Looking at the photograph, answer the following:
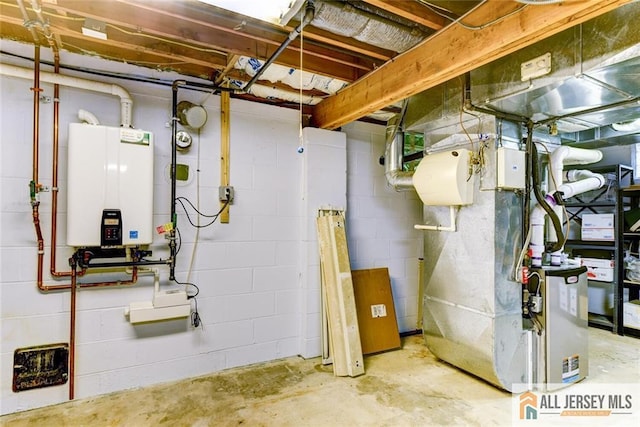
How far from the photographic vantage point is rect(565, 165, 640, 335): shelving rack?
12.5 ft

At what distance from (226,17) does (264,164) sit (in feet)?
4.25

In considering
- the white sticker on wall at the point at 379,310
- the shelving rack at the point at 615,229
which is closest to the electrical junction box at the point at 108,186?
the white sticker on wall at the point at 379,310

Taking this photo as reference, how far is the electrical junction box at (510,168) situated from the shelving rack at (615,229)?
170cm

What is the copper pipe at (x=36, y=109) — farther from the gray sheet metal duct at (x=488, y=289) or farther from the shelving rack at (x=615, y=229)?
the shelving rack at (x=615, y=229)

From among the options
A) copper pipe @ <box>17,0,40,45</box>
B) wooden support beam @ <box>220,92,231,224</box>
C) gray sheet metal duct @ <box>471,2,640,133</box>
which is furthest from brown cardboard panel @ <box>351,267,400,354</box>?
copper pipe @ <box>17,0,40,45</box>

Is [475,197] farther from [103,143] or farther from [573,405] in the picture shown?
[103,143]

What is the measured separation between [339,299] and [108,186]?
1942 mm

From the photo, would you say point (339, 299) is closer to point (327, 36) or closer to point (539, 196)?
point (539, 196)

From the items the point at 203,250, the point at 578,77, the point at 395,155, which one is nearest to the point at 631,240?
the point at 395,155

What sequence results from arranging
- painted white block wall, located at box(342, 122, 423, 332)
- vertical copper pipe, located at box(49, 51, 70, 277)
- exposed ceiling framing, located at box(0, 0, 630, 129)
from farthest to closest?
painted white block wall, located at box(342, 122, 423, 332), vertical copper pipe, located at box(49, 51, 70, 277), exposed ceiling framing, located at box(0, 0, 630, 129)

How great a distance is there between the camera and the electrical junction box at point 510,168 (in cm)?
244

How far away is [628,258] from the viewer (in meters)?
3.90
